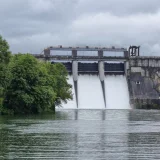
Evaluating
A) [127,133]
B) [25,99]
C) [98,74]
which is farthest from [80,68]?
[127,133]

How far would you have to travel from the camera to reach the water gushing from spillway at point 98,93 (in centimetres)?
12575

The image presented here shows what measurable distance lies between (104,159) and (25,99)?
51576 millimetres

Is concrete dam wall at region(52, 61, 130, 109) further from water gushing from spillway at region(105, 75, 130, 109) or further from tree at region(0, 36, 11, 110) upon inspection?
tree at region(0, 36, 11, 110)

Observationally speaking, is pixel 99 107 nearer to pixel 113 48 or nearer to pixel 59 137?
pixel 113 48

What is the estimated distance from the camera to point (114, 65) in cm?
13550

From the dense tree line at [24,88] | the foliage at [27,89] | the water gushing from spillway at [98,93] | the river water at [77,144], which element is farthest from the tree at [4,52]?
the water gushing from spillway at [98,93]

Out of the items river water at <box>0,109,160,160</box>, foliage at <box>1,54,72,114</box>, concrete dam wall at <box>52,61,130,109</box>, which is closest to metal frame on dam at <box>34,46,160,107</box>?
concrete dam wall at <box>52,61,130,109</box>

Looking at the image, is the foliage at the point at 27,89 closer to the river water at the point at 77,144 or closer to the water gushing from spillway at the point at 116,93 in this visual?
the river water at the point at 77,144

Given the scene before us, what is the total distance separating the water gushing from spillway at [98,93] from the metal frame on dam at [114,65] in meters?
1.03

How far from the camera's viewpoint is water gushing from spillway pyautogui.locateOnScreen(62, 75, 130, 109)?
126 m

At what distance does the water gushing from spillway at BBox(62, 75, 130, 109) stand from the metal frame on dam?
3.38ft

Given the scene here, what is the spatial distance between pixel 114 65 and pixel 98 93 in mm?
11625

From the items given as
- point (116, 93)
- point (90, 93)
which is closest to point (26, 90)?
point (90, 93)

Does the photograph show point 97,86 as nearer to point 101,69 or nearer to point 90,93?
point 90,93
